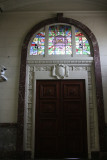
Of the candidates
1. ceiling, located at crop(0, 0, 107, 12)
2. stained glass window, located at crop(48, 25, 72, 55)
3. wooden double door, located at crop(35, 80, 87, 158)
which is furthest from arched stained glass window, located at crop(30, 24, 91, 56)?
wooden double door, located at crop(35, 80, 87, 158)

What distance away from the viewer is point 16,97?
4.22m

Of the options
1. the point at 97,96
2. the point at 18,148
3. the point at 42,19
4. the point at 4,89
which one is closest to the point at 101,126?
the point at 97,96

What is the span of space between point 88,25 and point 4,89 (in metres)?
3.15

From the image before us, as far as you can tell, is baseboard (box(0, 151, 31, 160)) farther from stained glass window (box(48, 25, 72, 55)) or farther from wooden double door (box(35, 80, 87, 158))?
stained glass window (box(48, 25, 72, 55))

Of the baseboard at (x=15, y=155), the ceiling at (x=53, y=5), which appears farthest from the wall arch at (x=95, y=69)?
the ceiling at (x=53, y=5)

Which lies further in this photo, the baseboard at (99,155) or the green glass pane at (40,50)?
the green glass pane at (40,50)

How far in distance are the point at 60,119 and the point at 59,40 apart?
7.69 ft

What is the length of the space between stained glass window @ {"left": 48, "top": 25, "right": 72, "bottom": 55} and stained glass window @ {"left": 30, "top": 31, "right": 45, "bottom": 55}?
0.22m

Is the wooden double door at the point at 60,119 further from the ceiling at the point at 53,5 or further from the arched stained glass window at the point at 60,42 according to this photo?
the ceiling at the point at 53,5

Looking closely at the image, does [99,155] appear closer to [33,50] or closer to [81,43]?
[81,43]

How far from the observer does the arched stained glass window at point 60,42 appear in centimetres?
459

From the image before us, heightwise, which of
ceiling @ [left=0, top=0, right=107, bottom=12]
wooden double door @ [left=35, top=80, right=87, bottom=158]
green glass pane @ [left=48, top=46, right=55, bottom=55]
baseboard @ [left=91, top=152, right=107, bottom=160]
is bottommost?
baseboard @ [left=91, top=152, right=107, bottom=160]

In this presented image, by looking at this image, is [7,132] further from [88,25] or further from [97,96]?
[88,25]

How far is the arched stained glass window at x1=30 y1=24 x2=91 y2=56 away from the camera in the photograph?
459 cm
